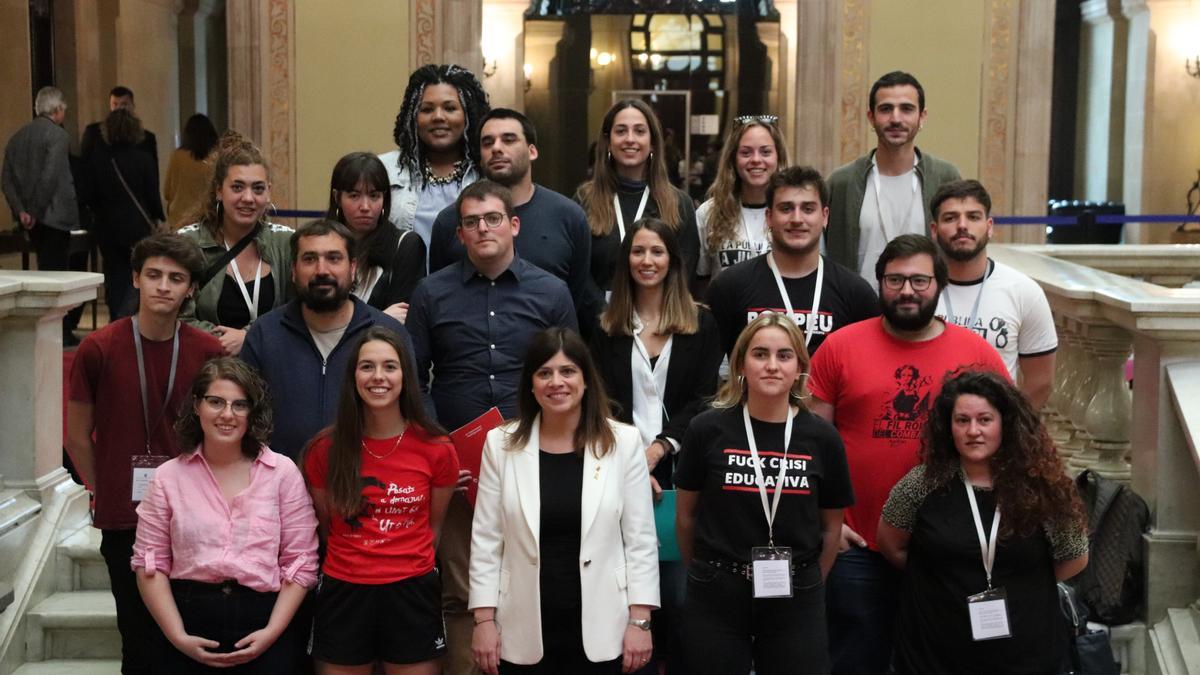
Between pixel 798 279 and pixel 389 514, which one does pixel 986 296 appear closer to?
pixel 798 279

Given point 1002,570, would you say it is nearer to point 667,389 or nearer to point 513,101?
point 667,389

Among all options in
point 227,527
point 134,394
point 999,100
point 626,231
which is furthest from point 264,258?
point 999,100

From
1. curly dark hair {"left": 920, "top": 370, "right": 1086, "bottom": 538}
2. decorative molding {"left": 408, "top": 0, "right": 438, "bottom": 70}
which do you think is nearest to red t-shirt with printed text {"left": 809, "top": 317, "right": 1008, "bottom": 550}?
curly dark hair {"left": 920, "top": 370, "right": 1086, "bottom": 538}

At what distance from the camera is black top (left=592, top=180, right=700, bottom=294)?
5488 mm

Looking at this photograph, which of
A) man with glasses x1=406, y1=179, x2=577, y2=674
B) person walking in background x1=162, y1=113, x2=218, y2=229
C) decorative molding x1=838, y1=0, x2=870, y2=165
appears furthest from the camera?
decorative molding x1=838, y1=0, x2=870, y2=165

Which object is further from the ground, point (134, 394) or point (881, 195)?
point (881, 195)

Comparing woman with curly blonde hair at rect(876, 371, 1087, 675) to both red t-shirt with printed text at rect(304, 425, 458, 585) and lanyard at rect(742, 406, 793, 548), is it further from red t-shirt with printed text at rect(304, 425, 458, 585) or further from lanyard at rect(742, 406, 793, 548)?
red t-shirt with printed text at rect(304, 425, 458, 585)

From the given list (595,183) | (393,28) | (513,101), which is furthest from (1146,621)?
(513,101)

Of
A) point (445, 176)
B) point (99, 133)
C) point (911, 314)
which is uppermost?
point (99, 133)

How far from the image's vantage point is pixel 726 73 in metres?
17.0

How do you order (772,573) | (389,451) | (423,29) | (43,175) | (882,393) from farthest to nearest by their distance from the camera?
(423,29) < (43,175) < (882,393) < (389,451) < (772,573)

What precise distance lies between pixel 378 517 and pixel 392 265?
4.03 ft

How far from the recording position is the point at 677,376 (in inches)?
187

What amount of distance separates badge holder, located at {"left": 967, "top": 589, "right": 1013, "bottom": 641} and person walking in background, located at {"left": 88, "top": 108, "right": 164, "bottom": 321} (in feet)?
27.2
